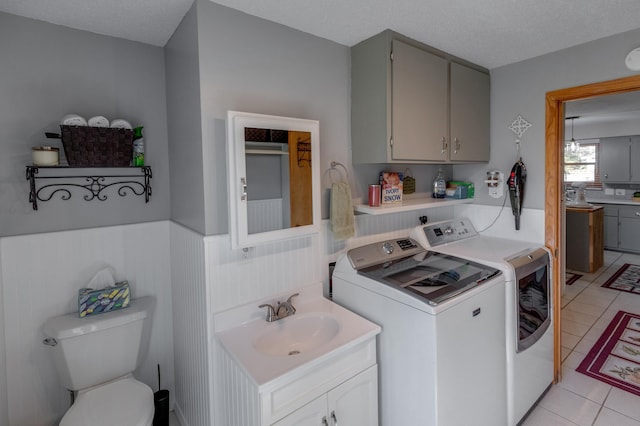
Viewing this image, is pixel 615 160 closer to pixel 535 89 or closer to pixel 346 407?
pixel 535 89

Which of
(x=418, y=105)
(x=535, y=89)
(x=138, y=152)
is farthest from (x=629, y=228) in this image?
(x=138, y=152)

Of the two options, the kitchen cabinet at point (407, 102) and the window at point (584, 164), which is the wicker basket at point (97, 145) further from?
the window at point (584, 164)

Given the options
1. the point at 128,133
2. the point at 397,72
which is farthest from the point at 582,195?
the point at 128,133

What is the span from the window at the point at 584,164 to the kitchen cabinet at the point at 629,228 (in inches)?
29.0

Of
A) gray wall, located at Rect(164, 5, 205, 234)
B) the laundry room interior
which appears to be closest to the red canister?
the laundry room interior

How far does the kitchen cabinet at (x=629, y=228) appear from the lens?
5.29 metres

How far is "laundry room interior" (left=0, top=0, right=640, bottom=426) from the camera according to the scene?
1.54 m

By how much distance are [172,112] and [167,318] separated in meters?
1.26

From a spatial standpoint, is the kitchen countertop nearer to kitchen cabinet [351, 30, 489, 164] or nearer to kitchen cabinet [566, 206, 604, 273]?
kitchen cabinet [566, 206, 604, 273]

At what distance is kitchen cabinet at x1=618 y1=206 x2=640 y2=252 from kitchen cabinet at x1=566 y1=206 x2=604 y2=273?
0.91 m

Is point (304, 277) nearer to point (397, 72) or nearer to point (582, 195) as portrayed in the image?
point (397, 72)

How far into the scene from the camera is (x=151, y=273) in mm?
2031

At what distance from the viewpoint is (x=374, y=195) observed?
204 cm

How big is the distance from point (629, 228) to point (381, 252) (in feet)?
18.7
